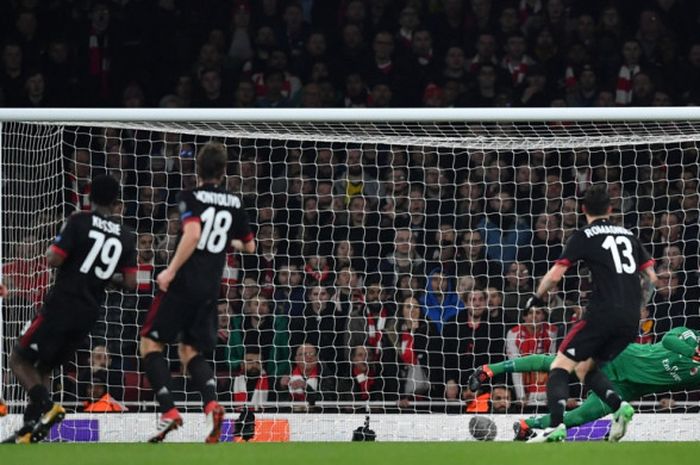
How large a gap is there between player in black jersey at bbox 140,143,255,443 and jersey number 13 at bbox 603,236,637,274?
2029 millimetres

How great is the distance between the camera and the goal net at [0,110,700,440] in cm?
1039

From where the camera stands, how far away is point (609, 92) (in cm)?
1290

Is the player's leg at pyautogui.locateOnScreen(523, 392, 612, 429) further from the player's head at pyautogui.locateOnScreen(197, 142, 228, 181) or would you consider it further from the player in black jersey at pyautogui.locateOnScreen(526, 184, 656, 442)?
the player's head at pyautogui.locateOnScreen(197, 142, 228, 181)

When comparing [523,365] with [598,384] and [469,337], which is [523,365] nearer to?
[469,337]

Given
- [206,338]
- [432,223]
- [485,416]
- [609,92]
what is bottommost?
[485,416]

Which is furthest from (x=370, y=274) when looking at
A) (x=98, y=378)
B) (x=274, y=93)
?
(x=274, y=93)

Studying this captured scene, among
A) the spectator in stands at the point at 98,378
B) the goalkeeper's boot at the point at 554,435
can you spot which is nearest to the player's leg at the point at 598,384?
the goalkeeper's boot at the point at 554,435

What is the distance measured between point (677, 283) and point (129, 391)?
13.9 ft

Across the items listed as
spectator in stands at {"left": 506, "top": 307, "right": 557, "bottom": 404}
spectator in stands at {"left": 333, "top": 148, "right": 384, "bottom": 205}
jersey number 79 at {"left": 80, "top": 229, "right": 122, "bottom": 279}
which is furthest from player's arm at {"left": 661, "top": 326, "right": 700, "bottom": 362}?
jersey number 79 at {"left": 80, "top": 229, "right": 122, "bottom": 279}

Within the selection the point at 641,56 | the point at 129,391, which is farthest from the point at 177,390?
the point at 641,56

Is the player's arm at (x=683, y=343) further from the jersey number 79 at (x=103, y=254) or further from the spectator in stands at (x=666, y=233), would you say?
the jersey number 79 at (x=103, y=254)

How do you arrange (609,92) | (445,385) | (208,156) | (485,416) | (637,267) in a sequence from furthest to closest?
(609,92) → (445,385) → (485,416) → (637,267) → (208,156)

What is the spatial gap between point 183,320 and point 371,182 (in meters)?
3.89

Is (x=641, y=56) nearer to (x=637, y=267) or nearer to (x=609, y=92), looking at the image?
(x=609, y=92)
